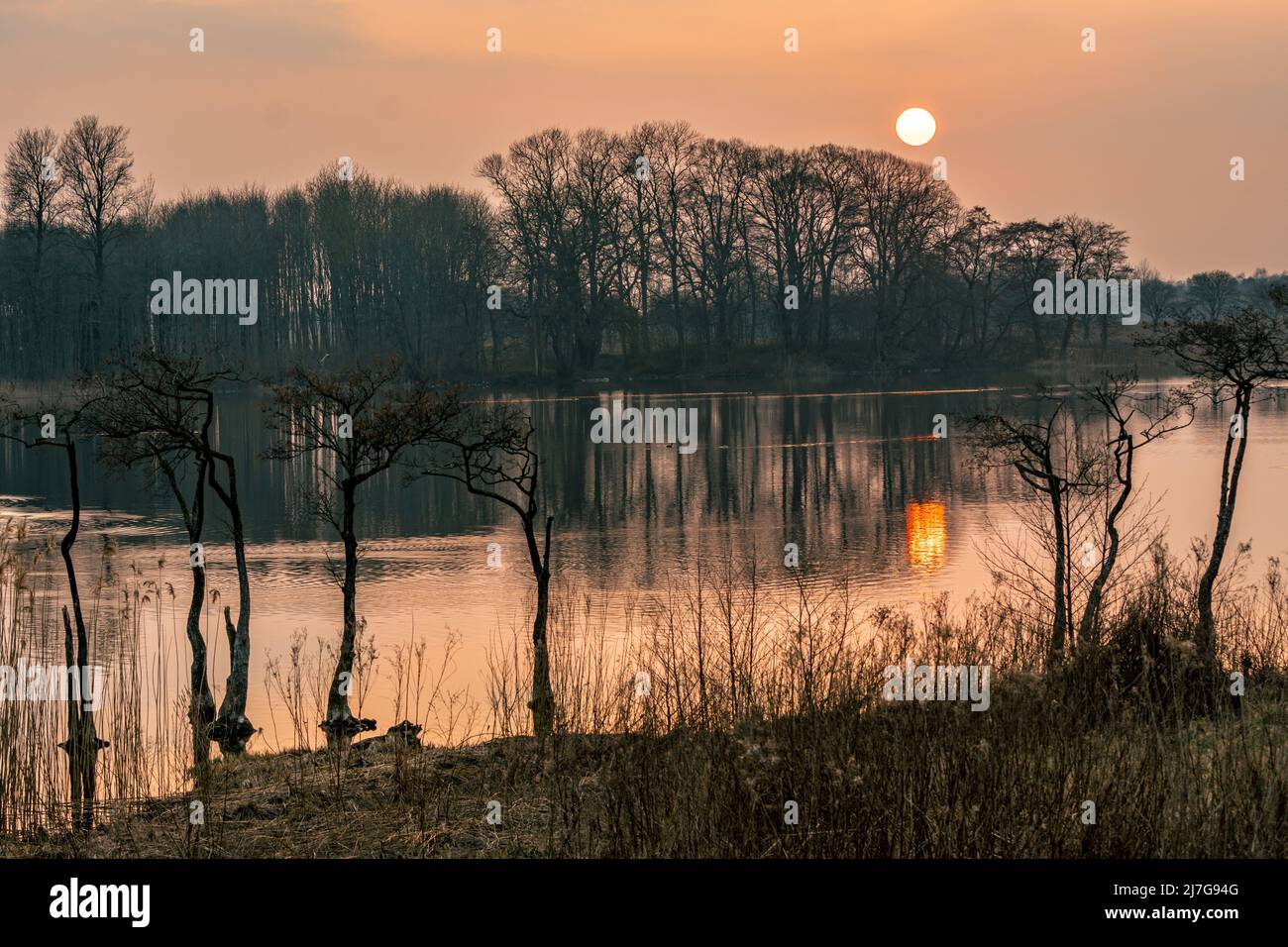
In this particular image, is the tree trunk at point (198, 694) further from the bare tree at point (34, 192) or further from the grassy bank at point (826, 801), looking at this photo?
the bare tree at point (34, 192)

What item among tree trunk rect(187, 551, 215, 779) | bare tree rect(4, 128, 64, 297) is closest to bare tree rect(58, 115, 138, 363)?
bare tree rect(4, 128, 64, 297)

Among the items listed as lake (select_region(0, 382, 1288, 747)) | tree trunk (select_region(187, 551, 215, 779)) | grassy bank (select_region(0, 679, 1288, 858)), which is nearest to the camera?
grassy bank (select_region(0, 679, 1288, 858))

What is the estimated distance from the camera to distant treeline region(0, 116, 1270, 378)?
261ft

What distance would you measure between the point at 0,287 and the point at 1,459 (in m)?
25.5

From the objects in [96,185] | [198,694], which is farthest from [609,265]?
[198,694]

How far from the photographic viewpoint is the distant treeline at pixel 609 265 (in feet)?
261

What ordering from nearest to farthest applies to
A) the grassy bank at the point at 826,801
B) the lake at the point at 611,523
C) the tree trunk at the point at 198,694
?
the grassy bank at the point at 826,801 → the tree trunk at the point at 198,694 → the lake at the point at 611,523

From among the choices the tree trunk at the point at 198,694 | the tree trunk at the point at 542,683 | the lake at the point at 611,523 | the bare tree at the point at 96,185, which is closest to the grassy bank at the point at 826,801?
the tree trunk at the point at 542,683

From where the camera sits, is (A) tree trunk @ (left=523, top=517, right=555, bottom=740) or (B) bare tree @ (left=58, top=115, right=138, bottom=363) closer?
(A) tree trunk @ (left=523, top=517, right=555, bottom=740)

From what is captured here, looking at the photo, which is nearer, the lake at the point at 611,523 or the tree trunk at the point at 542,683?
the tree trunk at the point at 542,683

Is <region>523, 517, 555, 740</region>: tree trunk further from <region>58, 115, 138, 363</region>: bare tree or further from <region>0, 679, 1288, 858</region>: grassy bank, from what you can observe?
<region>58, 115, 138, 363</region>: bare tree

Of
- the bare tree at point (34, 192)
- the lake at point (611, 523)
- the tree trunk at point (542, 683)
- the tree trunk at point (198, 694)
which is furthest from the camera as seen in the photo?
the bare tree at point (34, 192)

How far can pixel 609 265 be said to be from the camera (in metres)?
81.9
